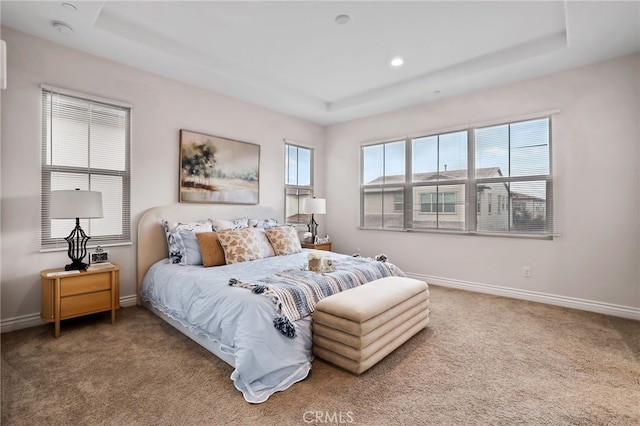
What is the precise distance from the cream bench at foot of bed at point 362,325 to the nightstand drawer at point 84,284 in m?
2.09

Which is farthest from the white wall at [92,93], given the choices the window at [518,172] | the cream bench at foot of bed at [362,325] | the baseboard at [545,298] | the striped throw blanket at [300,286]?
the window at [518,172]

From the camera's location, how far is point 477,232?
4238mm

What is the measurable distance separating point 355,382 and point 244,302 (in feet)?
2.96

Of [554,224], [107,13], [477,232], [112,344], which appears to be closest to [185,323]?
[112,344]

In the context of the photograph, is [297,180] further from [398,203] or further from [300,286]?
[300,286]

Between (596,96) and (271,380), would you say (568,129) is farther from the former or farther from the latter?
(271,380)

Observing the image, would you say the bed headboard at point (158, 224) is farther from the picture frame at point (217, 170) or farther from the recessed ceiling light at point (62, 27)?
the recessed ceiling light at point (62, 27)

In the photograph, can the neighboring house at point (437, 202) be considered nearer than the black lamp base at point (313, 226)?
Answer: Yes

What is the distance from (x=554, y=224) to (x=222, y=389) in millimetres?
3852

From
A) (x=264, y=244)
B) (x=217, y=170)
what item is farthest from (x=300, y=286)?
(x=217, y=170)

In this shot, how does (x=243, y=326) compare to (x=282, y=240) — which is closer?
(x=243, y=326)

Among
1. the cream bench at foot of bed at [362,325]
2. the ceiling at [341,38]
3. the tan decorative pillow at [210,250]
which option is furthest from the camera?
the tan decorative pillow at [210,250]

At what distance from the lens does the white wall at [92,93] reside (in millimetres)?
2865

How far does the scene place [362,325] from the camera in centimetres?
210
